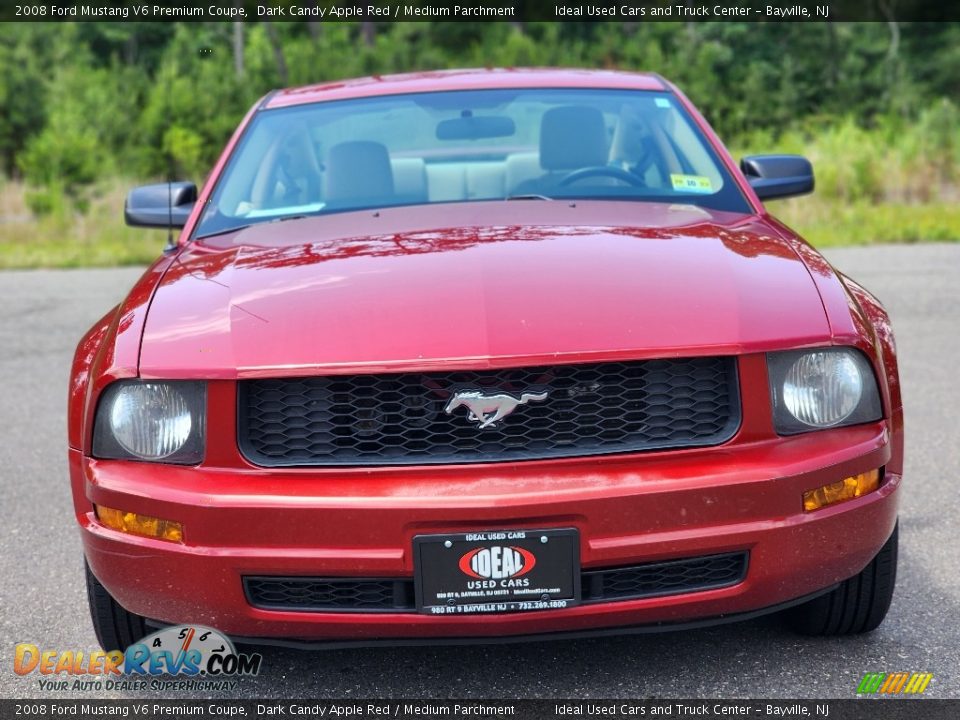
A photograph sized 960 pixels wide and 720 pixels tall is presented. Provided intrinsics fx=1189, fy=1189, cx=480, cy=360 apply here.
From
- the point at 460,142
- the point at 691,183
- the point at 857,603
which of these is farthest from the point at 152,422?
the point at 460,142

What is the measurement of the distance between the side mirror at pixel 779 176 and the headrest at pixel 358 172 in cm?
125

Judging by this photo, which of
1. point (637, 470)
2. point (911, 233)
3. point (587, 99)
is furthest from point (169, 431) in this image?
point (911, 233)

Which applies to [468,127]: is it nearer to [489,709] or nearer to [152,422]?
[152,422]

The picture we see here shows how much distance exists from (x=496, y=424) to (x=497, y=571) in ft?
0.94

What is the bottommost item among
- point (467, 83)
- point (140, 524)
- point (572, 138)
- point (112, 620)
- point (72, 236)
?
point (72, 236)

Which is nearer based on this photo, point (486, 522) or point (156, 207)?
point (486, 522)

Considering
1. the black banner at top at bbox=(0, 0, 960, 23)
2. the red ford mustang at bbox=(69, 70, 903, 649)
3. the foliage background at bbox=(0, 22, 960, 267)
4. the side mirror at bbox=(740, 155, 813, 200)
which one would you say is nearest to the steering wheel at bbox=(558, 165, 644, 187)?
the side mirror at bbox=(740, 155, 813, 200)

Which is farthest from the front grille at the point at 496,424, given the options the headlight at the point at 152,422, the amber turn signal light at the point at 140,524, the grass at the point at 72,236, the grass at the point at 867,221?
the grass at the point at 72,236

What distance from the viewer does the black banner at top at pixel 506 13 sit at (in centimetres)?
4209

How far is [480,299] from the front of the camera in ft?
8.25

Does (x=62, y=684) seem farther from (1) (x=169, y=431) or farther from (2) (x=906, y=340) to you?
(2) (x=906, y=340)

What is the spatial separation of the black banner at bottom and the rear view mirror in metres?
2.06

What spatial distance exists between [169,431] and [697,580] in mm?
1124

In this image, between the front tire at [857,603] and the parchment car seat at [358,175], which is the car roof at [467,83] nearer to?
the parchment car seat at [358,175]
